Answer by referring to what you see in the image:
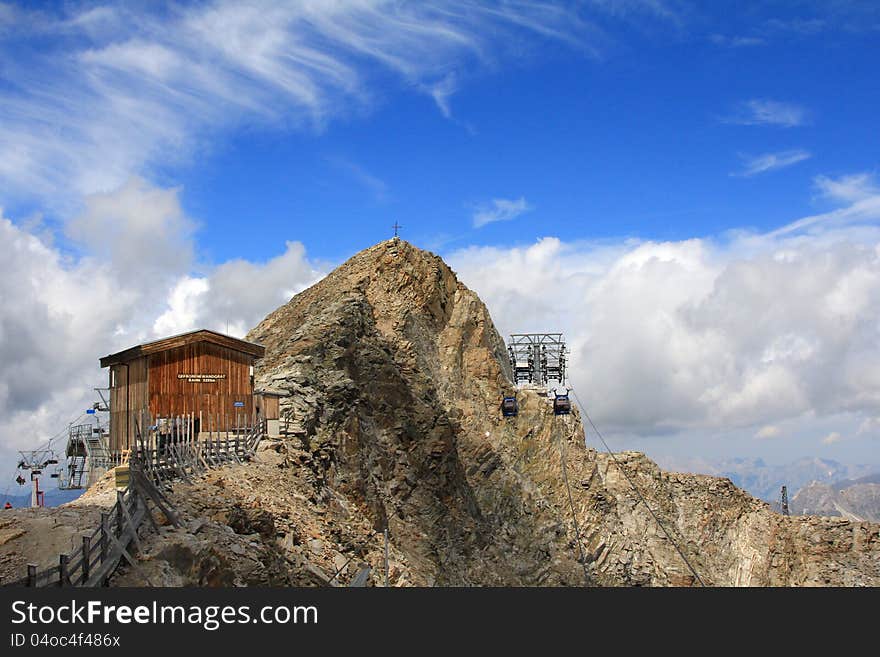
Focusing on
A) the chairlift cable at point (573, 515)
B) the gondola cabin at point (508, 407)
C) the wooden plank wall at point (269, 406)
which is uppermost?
the gondola cabin at point (508, 407)

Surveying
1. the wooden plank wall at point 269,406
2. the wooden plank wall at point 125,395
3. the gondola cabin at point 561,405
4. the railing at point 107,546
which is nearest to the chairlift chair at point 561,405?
the gondola cabin at point 561,405

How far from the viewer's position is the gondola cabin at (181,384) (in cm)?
3847

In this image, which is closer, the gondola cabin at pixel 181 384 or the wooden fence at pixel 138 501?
the wooden fence at pixel 138 501

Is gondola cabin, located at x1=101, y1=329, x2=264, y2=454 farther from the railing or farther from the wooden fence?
the railing

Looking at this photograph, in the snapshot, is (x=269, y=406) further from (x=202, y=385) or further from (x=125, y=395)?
(x=125, y=395)

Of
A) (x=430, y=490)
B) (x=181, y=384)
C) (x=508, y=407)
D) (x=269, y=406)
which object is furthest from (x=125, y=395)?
(x=508, y=407)

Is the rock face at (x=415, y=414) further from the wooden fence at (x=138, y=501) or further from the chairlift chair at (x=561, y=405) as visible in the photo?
the wooden fence at (x=138, y=501)

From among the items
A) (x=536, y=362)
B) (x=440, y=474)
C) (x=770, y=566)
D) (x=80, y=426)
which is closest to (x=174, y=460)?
(x=80, y=426)

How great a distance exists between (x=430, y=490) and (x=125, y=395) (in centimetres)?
2416

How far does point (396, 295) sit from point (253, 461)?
3245 centimetres

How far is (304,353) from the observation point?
51594 millimetres

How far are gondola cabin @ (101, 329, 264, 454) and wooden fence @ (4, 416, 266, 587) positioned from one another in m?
1.19

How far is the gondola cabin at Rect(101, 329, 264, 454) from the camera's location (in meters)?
38.5

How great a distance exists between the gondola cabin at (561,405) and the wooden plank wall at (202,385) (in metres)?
42.7
